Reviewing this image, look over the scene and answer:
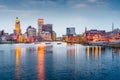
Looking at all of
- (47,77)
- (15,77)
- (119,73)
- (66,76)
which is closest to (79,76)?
(66,76)

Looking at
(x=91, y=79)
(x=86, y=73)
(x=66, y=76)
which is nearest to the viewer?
(x=91, y=79)

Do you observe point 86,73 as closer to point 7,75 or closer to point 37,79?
point 37,79

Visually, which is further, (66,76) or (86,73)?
(86,73)

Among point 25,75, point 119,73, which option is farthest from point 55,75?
point 119,73

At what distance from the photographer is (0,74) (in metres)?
43.2

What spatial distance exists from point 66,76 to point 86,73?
4.78 metres

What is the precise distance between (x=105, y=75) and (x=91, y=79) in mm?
4622

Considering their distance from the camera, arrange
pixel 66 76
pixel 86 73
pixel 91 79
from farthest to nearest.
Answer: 1. pixel 86 73
2. pixel 66 76
3. pixel 91 79

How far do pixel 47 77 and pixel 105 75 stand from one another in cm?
1028

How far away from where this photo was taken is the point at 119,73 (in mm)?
44062

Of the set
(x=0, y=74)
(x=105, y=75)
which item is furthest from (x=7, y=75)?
(x=105, y=75)

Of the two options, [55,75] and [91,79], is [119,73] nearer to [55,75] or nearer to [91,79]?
[91,79]

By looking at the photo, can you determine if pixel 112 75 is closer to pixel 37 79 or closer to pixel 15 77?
pixel 37 79

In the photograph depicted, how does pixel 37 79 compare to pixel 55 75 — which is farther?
pixel 55 75
